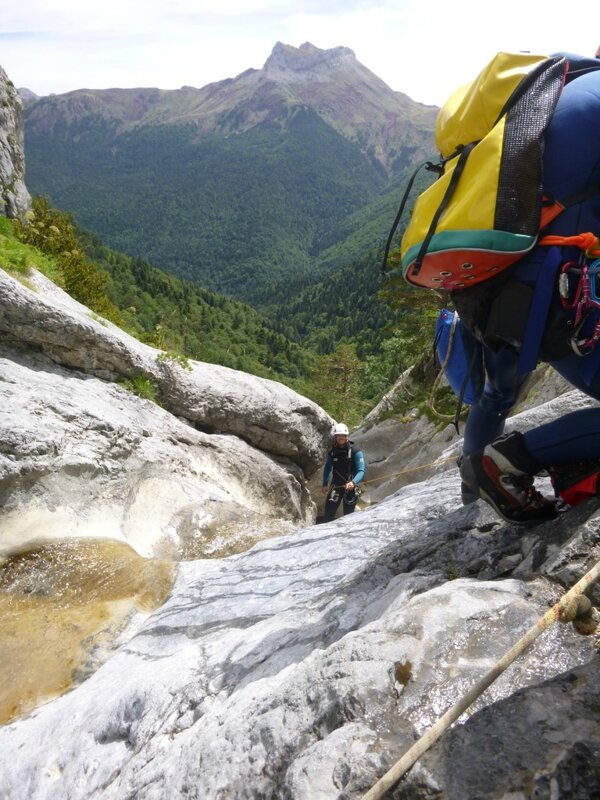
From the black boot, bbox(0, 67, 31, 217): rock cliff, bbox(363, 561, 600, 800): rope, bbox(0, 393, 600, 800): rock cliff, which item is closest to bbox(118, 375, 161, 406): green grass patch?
bbox(0, 393, 600, 800): rock cliff

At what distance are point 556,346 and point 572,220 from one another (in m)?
0.71

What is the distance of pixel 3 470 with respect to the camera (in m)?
7.66

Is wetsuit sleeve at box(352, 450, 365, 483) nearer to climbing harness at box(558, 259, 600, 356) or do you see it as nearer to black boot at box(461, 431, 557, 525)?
black boot at box(461, 431, 557, 525)

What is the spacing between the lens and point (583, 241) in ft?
10.0

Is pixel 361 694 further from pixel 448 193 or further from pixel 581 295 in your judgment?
pixel 448 193

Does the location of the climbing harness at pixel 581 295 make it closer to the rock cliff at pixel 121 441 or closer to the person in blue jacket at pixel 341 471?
the rock cliff at pixel 121 441

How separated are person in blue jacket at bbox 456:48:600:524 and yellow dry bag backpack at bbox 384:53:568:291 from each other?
0.11 meters

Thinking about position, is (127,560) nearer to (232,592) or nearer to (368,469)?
(232,592)

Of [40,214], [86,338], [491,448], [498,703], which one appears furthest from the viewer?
[40,214]

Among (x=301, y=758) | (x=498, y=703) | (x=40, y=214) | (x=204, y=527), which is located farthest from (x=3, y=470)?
(x=40, y=214)

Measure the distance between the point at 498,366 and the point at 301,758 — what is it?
2.52 meters

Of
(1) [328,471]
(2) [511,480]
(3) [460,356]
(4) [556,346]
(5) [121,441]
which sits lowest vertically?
(1) [328,471]

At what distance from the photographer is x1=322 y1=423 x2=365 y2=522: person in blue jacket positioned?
11719 millimetres

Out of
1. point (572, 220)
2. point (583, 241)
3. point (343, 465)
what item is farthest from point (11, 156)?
point (583, 241)
